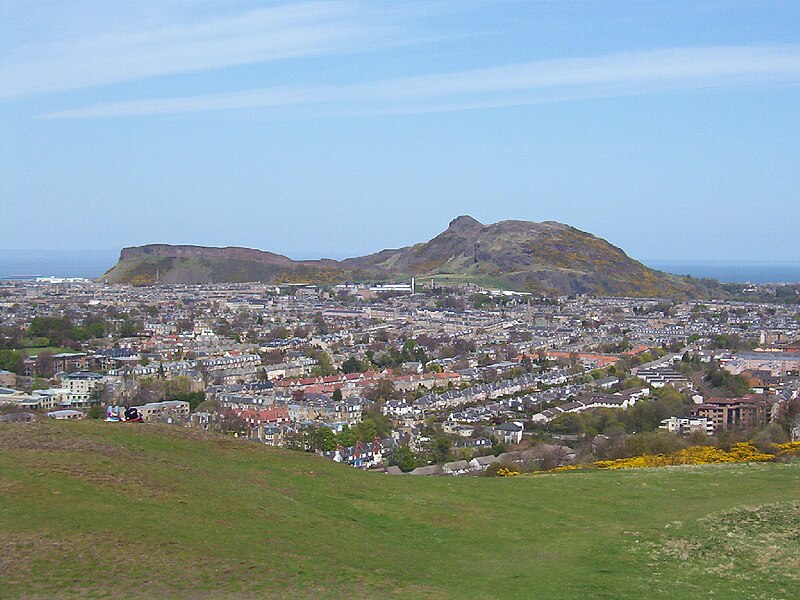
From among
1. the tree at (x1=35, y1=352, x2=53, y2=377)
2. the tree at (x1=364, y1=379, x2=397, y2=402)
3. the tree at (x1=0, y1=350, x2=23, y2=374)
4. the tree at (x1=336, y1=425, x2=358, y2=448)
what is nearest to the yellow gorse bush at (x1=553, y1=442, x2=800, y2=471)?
the tree at (x1=336, y1=425, x2=358, y2=448)

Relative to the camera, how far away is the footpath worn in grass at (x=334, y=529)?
10891 mm

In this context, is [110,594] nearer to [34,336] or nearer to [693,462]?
[693,462]

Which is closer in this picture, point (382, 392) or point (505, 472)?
point (505, 472)

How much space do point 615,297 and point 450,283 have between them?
21363mm

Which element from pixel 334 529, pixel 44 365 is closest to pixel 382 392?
pixel 44 365

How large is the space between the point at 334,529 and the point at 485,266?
129738 mm

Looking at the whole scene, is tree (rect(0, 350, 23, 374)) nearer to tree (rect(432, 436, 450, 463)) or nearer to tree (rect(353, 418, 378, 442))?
tree (rect(353, 418, 378, 442))

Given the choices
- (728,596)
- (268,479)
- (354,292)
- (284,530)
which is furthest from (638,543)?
(354,292)

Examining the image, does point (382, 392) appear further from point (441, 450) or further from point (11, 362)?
point (11, 362)

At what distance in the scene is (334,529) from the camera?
13.5 meters

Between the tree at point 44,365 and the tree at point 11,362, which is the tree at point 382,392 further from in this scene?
the tree at point 11,362

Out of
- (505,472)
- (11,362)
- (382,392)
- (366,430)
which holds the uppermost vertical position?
(505,472)

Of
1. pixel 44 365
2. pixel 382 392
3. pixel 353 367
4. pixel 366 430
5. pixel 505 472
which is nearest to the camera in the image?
pixel 505 472

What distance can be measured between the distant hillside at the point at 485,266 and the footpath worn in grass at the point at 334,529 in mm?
113488
